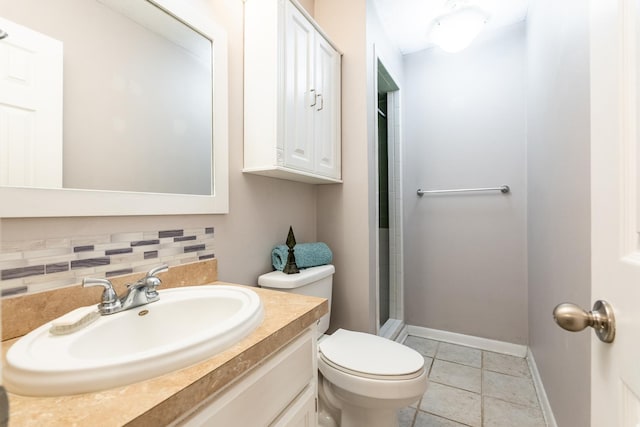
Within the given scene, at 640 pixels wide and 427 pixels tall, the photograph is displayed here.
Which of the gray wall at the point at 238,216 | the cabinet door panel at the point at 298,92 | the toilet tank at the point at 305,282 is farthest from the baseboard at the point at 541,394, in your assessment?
the cabinet door panel at the point at 298,92

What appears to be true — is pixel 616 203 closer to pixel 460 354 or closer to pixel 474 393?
pixel 474 393

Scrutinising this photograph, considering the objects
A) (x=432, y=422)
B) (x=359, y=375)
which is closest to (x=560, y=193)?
(x=359, y=375)

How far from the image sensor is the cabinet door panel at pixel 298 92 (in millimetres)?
1236

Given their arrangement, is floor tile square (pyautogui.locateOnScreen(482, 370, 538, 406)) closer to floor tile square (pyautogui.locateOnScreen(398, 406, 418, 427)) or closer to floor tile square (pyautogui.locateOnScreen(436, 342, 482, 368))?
floor tile square (pyautogui.locateOnScreen(436, 342, 482, 368))

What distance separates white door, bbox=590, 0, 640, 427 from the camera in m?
0.37

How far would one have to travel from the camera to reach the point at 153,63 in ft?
3.07

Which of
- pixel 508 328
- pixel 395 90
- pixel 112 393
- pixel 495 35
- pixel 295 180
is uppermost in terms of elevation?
pixel 495 35

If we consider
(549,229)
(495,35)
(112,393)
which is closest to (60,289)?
(112,393)

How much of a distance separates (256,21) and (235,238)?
938 mm

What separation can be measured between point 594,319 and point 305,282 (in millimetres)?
999

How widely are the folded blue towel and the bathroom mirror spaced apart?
370mm

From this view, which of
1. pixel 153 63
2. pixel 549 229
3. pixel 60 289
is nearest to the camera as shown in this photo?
pixel 60 289

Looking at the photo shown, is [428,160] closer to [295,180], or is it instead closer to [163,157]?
[295,180]

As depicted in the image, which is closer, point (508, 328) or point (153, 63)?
point (153, 63)
